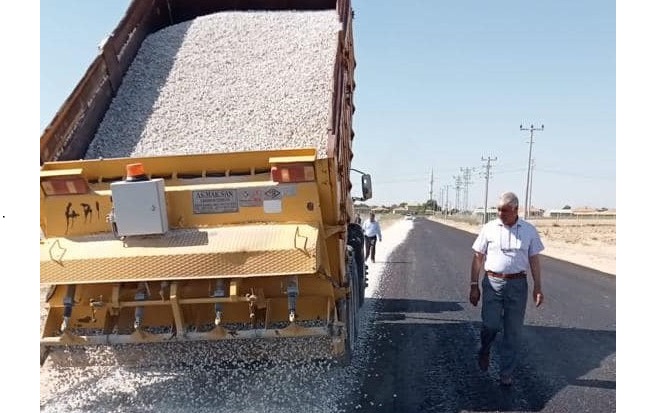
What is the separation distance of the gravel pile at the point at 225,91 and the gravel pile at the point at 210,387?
1787 mm

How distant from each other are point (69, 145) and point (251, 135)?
1484 mm

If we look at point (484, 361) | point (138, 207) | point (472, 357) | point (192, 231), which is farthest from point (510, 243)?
point (138, 207)

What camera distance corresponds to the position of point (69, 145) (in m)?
4.99

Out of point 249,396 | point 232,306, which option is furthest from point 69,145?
point 249,396

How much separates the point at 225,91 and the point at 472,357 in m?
3.50

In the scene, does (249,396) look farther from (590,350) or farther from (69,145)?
(590,350)

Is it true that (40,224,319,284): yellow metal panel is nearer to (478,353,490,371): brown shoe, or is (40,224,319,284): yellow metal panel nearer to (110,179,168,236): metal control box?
(110,179,168,236): metal control box

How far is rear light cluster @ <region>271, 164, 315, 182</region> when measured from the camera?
4.38 m

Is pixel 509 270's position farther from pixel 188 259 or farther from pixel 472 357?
pixel 188 259

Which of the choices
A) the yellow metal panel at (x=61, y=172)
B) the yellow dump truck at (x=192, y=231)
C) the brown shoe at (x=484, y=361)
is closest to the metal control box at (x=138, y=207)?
the yellow dump truck at (x=192, y=231)

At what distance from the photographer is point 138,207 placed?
428 centimetres

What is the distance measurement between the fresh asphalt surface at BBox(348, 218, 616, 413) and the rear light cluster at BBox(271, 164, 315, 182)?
1.71 meters

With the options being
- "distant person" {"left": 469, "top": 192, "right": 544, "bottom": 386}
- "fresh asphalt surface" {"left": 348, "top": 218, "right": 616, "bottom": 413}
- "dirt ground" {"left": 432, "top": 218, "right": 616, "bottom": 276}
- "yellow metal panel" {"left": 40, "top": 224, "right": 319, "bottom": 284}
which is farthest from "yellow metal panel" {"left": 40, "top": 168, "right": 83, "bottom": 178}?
"dirt ground" {"left": 432, "top": 218, "right": 616, "bottom": 276}

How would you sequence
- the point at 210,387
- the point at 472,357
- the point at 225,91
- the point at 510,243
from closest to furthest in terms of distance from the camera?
the point at 210,387 < the point at 510,243 < the point at 472,357 < the point at 225,91
